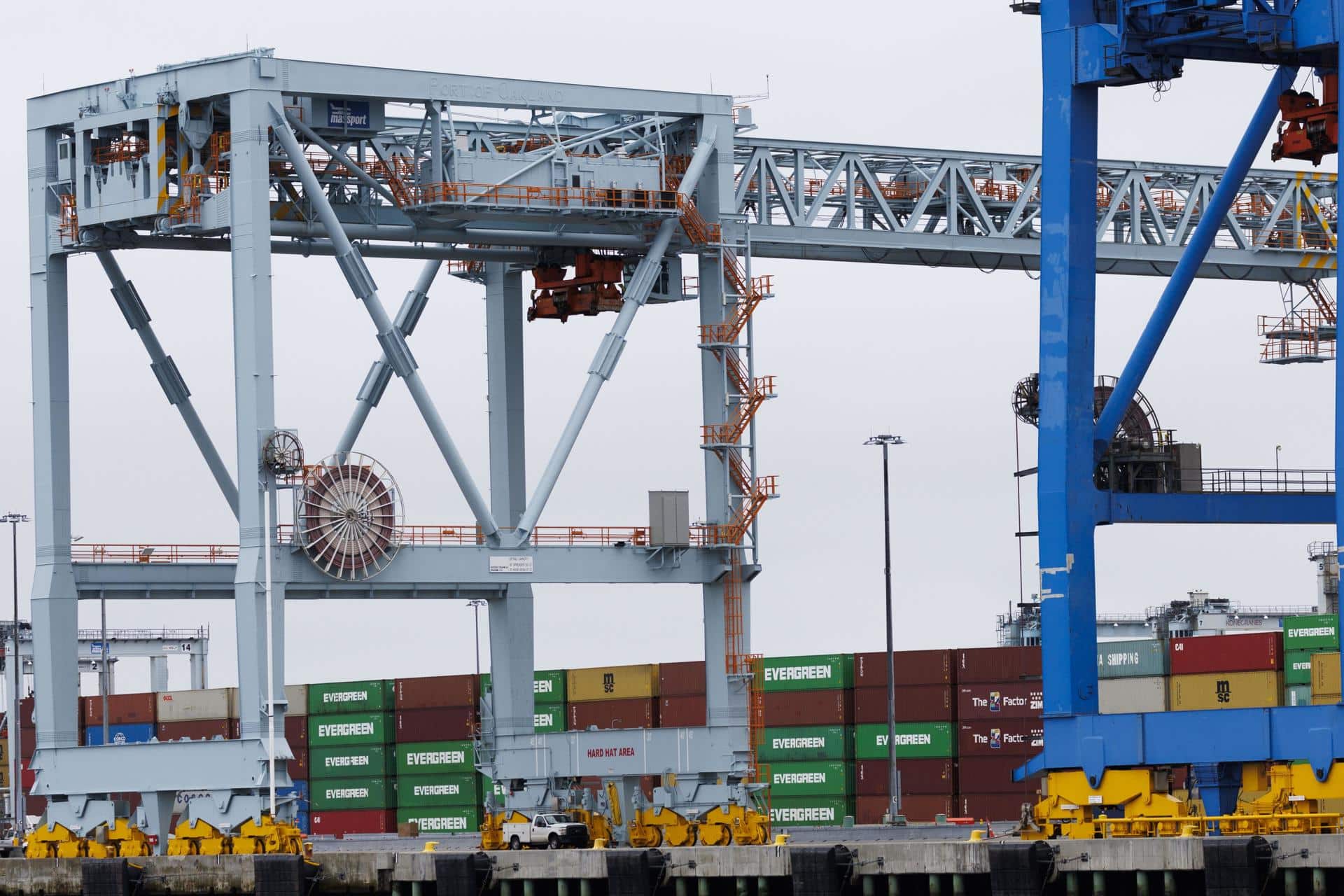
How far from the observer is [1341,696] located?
3925 centimetres

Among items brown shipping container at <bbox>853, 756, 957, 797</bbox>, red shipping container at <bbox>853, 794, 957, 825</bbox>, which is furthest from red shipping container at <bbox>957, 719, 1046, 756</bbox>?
red shipping container at <bbox>853, 794, 957, 825</bbox>

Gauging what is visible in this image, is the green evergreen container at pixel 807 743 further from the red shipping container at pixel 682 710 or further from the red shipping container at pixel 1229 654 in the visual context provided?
the red shipping container at pixel 1229 654

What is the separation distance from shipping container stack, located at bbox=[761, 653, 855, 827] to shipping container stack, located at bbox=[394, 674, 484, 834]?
8529 mm

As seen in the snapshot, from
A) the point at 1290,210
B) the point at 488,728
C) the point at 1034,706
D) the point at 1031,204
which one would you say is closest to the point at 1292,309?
the point at 1290,210

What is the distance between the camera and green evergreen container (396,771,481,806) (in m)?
78.1

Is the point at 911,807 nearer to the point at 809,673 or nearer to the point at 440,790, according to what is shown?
the point at 809,673

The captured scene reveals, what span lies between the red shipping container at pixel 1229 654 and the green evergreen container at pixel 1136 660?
12.6 inches

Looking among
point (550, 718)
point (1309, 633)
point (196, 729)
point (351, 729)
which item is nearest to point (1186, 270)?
point (1309, 633)

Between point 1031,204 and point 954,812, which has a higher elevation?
point 1031,204

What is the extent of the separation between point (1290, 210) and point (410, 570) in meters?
22.5

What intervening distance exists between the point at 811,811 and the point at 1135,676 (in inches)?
365

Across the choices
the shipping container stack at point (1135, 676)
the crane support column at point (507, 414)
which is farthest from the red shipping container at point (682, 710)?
the crane support column at point (507, 414)

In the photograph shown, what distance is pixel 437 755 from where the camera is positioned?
79.2m

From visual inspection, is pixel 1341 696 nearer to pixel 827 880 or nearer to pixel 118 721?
pixel 827 880
